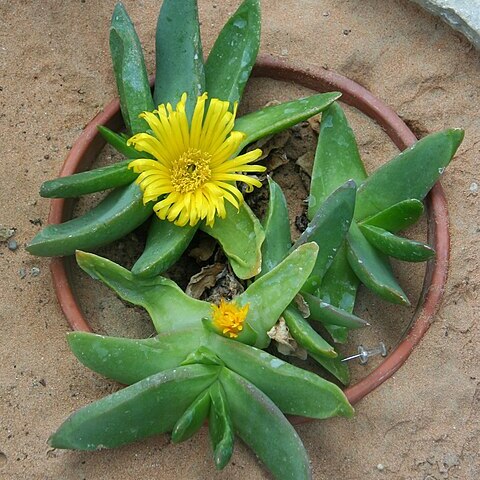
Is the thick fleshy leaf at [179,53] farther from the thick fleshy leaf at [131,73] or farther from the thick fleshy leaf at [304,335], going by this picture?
the thick fleshy leaf at [304,335]

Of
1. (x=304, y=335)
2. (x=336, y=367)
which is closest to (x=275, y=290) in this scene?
(x=304, y=335)

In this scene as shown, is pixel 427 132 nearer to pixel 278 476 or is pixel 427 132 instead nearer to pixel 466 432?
pixel 466 432

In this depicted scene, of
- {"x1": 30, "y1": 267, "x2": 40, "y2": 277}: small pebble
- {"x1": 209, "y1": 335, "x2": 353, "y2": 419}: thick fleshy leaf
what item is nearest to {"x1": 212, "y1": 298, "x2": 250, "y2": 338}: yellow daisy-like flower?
{"x1": 209, "y1": 335, "x2": 353, "y2": 419}: thick fleshy leaf

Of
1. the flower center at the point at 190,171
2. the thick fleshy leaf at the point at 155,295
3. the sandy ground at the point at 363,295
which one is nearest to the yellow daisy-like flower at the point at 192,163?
the flower center at the point at 190,171

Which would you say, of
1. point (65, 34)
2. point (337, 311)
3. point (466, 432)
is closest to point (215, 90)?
point (65, 34)

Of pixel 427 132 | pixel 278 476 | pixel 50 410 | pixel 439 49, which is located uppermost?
pixel 439 49

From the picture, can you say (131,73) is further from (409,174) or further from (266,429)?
(266,429)
